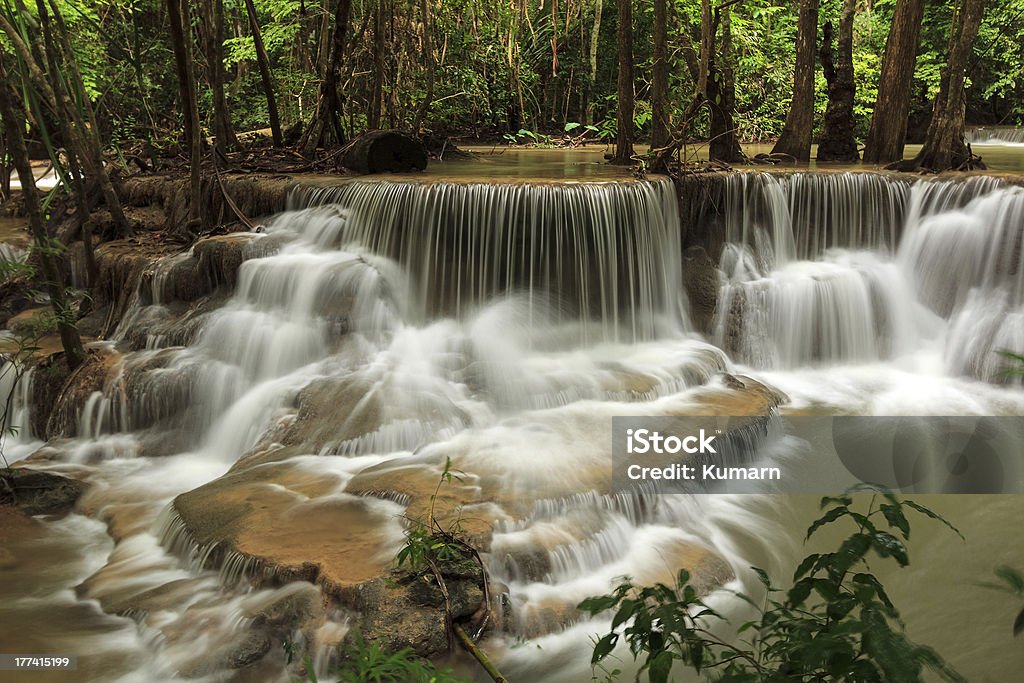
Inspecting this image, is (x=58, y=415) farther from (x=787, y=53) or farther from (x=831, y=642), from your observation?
(x=787, y=53)

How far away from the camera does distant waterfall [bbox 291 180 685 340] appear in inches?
304

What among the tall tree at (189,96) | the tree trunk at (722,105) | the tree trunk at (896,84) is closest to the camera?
the tall tree at (189,96)

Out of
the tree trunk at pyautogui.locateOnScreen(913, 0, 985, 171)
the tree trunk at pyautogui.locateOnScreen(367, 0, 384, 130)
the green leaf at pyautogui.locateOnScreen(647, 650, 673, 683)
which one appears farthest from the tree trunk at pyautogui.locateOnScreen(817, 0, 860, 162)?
the green leaf at pyautogui.locateOnScreen(647, 650, 673, 683)

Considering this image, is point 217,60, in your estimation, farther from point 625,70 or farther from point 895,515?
point 895,515

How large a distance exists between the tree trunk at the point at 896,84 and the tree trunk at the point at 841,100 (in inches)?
18.4

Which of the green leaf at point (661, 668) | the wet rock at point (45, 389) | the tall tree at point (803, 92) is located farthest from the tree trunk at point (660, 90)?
the green leaf at point (661, 668)

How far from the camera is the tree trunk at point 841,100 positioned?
10.9m

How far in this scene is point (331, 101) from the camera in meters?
10.7

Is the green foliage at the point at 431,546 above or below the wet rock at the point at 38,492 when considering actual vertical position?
above

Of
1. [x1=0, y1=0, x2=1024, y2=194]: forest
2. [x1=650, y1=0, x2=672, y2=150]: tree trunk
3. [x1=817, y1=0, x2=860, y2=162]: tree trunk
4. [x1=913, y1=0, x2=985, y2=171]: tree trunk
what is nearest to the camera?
[x1=913, y1=0, x2=985, y2=171]: tree trunk

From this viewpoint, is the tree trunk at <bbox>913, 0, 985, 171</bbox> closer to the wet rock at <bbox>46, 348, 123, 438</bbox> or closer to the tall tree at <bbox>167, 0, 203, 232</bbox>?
the tall tree at <bbox>167, 0, 203, 232</bbox>

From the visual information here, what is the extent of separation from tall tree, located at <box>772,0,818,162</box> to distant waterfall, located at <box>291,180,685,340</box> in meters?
3.72

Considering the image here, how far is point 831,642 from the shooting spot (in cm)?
155

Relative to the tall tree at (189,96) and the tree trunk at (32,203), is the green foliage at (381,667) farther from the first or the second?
the tall tree at (189,96)
